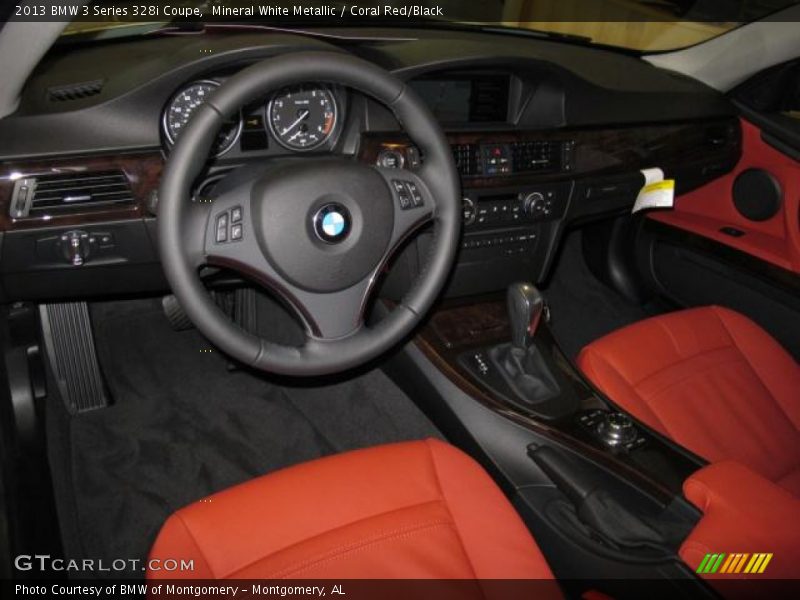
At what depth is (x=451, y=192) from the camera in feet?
4.41

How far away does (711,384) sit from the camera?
5.74ft

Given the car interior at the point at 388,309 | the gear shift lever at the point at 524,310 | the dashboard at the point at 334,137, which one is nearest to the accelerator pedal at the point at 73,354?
the car interior at the point at 388,309

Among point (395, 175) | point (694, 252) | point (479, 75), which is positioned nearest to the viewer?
point (395, 175)

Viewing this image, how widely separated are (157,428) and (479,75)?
1.41 metres

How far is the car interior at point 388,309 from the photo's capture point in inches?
46.2

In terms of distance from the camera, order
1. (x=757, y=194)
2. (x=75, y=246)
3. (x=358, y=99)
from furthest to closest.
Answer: (x=757, y=194), (x=358, y=99), (x=75, y=246)

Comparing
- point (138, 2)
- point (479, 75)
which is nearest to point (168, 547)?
point (138, 2)

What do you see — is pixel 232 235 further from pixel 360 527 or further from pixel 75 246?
pixel 360 527

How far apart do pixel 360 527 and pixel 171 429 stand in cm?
105

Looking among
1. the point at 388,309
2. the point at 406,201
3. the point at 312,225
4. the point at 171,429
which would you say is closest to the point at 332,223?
the point at 312,225

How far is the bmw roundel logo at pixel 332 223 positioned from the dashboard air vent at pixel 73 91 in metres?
0.58

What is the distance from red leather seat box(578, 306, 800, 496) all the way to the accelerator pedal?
4.83 ft

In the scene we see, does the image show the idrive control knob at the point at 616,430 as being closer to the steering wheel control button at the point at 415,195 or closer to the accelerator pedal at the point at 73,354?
the steering wheel control button at the point at 415,195

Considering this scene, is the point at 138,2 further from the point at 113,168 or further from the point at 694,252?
the point at 694,252
